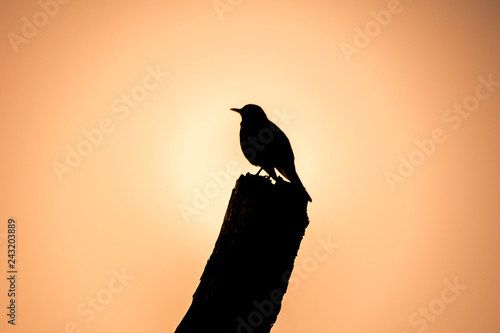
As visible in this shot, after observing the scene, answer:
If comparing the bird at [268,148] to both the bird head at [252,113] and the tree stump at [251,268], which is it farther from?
the tree stump at [251,268]

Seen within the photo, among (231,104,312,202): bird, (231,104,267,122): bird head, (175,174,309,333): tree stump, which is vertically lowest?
(175,174,309,333): tree stump

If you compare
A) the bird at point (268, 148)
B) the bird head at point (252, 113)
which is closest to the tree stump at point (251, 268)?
the bird at point (268, 148)

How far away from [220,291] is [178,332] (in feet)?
1.04

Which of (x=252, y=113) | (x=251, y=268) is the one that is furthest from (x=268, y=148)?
(x=251, y=268)

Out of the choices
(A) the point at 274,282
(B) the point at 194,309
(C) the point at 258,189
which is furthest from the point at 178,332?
(C) the point at 258,189

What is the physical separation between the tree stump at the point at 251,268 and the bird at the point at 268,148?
2.45 m

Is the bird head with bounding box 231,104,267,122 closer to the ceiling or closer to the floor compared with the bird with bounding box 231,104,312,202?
closer to the ceiling

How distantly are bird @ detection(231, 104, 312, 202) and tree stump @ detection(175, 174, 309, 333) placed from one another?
245cm

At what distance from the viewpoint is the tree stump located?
1.85m

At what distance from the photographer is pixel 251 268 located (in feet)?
6.18

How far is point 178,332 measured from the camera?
1883mm

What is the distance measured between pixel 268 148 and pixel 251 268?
2905 mm

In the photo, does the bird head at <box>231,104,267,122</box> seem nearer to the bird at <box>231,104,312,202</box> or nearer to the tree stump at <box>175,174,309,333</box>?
the bird at <box>231,104,312,202</box>

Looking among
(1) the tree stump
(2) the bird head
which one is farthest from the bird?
(1) the tree stump
